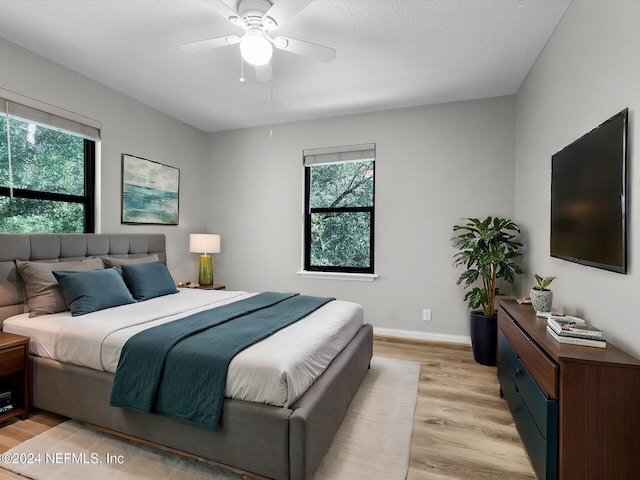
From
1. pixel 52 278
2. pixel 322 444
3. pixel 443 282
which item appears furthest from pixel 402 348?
pixel 52 278

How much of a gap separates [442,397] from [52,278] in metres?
3.09

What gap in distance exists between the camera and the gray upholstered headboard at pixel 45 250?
8.11ft

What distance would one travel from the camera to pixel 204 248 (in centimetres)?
434

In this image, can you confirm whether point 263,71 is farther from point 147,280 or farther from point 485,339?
point 485,339

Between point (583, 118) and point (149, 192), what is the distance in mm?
4034

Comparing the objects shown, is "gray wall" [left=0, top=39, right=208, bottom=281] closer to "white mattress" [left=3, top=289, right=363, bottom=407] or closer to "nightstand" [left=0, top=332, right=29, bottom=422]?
"white mattress" [left=3, top=289, right=363, bottom=407]

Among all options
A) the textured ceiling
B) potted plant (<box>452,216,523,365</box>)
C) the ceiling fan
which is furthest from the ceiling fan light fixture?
potted plant (<box>452,216,523,365</box>)

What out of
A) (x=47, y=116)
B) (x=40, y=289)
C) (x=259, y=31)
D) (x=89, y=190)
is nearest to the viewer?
(x=259, y=31)

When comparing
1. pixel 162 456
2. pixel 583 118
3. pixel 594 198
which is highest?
pixel 583 118

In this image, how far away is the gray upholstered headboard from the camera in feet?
8.11

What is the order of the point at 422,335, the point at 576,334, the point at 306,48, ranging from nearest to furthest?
1. the point at 576,334
2. the point at 306,48
3. the point at 422,335

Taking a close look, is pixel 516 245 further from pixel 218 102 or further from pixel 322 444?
pixel 218 102


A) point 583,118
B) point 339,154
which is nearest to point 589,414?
point 583,118

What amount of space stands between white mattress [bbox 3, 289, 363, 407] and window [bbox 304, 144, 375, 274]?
1.47 metres
